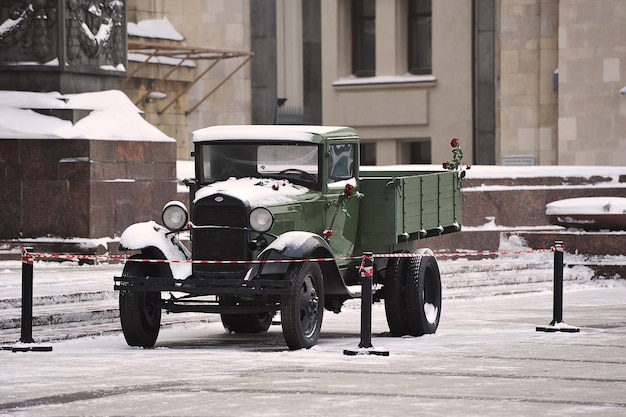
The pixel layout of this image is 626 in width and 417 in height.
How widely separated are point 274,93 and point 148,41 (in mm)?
5161

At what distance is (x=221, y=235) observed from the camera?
15.4 m

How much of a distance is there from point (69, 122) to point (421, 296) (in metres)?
9.25

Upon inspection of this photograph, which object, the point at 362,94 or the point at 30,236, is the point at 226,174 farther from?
the point at 362,94

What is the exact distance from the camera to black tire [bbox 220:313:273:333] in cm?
1739

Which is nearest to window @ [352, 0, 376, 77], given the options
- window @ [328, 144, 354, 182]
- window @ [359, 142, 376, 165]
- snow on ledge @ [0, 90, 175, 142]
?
window @ [359, 142, 376, 165]

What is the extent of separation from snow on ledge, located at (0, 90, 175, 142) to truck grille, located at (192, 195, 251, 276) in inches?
354

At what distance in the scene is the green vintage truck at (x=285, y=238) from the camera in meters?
15.2

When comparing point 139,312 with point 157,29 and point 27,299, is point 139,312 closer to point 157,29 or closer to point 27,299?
point 27,299

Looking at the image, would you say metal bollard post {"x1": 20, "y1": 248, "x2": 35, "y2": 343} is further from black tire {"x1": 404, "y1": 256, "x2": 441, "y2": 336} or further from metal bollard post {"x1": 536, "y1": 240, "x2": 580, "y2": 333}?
metal bollard post {"x1": 536, "y1": 240, "x2": 580, "y2": 333}

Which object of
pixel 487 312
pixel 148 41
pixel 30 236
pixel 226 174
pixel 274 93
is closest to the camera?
pixel 226 174

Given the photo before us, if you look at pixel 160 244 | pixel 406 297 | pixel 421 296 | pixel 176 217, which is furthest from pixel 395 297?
pixel 160 244

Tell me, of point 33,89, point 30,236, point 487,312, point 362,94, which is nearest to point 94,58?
point 33,89

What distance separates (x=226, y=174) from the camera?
1652 cm

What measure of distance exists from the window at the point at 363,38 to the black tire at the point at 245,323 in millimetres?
27323
